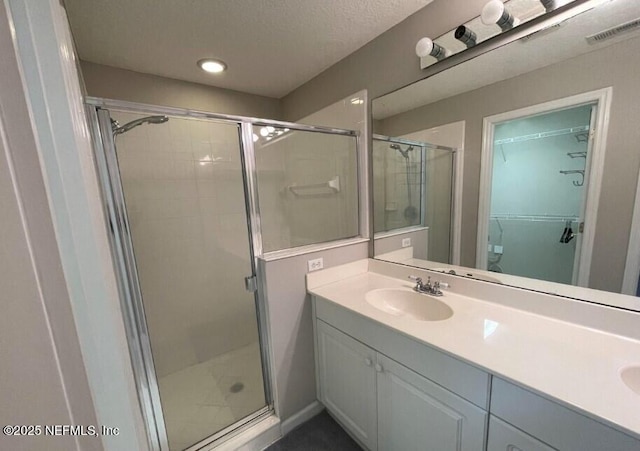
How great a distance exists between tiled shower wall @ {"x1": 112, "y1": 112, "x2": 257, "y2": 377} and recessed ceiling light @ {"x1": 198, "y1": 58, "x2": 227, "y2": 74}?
521mm

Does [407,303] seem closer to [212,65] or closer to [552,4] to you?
[552,4]

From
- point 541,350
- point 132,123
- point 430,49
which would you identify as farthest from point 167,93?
point 541,350

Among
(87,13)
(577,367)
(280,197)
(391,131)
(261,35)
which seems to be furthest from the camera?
(280,197)

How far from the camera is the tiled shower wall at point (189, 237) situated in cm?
152

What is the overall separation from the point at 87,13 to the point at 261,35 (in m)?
0.83

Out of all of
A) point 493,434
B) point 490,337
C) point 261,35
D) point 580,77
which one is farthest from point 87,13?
point 493,434

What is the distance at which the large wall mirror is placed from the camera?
89 cm

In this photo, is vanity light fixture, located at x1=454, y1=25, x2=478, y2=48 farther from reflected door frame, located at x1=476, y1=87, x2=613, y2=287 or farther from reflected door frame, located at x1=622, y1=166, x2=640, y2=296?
reflected door frame, located at x1=622, y1=166, x2=640, y2=296

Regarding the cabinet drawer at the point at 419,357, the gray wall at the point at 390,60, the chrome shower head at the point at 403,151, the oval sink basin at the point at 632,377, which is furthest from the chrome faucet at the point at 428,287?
the gray wall at the point at 390,60

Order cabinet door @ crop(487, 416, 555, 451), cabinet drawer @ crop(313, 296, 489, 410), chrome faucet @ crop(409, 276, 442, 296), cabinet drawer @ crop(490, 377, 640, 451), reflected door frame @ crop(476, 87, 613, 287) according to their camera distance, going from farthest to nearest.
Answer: chrome faucet @ crop(409, 276, 442, 296)
reflected door frame @ crop(476, 87, 613, 287)
cabinet drawer @ crop(313, 296, 489, 410)
cabinet door @ crop(487, 416, 555, 451)
cabinet drawer @ crop(490, 377, 640, 451)

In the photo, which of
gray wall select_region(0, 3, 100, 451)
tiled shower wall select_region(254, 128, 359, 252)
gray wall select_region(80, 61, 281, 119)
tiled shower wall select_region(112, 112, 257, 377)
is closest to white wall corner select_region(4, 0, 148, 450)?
gray wall select_region(0, 3, 100, 451)

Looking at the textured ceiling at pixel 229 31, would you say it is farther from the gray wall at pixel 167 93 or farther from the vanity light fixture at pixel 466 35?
the vanity light fixture at pixel 466 35

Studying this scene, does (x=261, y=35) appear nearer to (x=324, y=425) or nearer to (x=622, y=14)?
(x=622, y=14)

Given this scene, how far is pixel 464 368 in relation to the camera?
82cm
